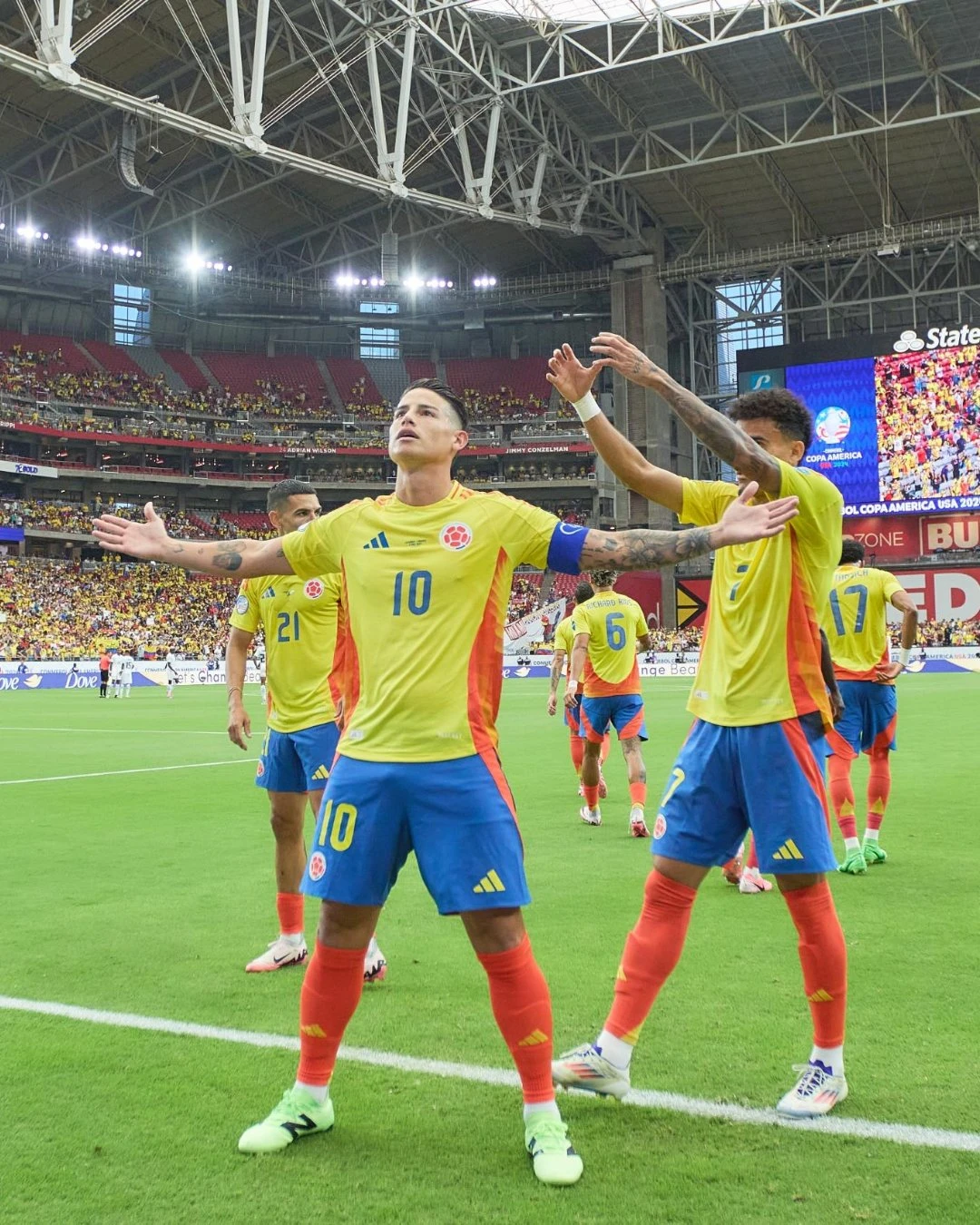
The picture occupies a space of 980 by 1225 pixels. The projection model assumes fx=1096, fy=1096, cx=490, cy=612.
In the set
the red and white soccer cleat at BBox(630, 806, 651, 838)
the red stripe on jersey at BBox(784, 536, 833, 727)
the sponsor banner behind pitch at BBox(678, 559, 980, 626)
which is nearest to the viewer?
the red stripe on jersey at BBox(784, 536, 833, 727)

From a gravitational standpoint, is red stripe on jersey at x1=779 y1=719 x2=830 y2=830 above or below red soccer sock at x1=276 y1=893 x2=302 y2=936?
above

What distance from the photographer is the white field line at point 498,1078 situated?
11.0 feet

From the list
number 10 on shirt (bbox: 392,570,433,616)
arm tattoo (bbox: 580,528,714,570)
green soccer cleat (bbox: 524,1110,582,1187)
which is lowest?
green soccer cleat (bbox: 524,1110,582,1187)

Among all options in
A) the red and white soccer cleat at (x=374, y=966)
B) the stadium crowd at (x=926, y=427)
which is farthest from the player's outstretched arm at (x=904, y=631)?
the stadium crowd at (x=926, y=427)

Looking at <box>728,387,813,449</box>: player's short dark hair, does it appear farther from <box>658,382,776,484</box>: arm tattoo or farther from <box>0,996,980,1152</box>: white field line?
<box>0,996,980,1152</box>: white field line

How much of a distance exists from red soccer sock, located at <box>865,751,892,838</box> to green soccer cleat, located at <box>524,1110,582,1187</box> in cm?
526

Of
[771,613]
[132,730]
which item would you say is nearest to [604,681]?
[771,613]

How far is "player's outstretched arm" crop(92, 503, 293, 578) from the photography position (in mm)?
3730

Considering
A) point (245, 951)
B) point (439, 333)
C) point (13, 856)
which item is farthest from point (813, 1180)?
point (439, 333)

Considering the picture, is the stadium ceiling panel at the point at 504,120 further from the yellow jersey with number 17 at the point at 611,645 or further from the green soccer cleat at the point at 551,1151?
the green soccer cleat at the point at 551,1151

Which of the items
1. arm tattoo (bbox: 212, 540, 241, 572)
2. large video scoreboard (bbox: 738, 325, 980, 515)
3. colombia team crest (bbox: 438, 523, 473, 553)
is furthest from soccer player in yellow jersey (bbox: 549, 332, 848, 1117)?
large video scoreboard (bbox: 738, 325, 980, 515)

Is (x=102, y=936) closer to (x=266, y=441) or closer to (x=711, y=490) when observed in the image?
(x=711, y=490)

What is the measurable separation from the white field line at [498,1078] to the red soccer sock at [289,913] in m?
1.03

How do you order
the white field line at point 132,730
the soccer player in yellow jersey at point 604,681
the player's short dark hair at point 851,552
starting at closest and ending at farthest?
1. the player's short dark hair at point 851,552
2. the soccer player in yellow jersey at point 604,681
3. the white field line at point 132,730
